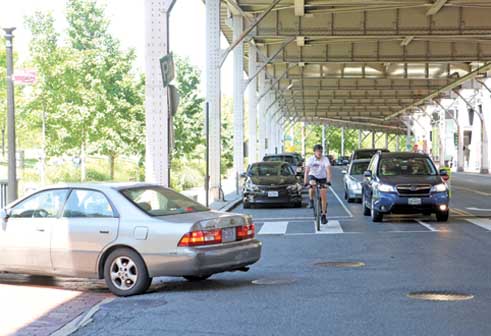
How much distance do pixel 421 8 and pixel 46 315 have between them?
2766 cm

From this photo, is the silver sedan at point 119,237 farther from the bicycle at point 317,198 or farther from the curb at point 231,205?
the curb at point 231,205

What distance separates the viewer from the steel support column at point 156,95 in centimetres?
1656

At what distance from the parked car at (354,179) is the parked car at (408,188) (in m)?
6.66

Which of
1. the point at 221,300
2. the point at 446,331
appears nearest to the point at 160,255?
the point at 221,300

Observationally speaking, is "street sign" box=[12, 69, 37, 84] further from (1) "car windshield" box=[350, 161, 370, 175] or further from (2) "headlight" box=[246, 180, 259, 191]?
(1) "car windshield" box=[350, 161, 370, 175]

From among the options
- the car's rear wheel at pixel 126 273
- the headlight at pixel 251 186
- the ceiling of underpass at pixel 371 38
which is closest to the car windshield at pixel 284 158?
the ceiling of underpass at pixel 371 38

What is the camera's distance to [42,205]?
1017cm

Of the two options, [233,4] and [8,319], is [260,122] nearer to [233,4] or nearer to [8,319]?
[233,4]

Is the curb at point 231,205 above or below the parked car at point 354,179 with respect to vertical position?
below

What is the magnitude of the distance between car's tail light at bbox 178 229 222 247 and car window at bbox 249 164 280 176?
1676cm

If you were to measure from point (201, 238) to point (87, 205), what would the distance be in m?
1.59

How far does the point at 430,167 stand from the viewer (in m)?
19.1

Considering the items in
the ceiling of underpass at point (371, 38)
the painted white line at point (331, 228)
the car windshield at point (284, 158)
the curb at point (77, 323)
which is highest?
the ceiling of underpass at point (371, 38)

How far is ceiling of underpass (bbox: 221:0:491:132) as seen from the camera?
107 ft
